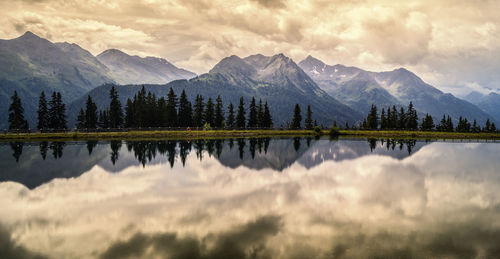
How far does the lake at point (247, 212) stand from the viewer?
65.1 feet

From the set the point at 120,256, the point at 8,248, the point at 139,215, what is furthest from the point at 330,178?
the point at 8,248

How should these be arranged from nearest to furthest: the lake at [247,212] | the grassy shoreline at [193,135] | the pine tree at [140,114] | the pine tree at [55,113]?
the lake at [247,212] → the grassy shoreline at [193,135] → the pine tree at [55,113] → the pine tree at [140,114]

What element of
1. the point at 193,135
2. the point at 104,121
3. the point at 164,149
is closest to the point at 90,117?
the point at 104,121

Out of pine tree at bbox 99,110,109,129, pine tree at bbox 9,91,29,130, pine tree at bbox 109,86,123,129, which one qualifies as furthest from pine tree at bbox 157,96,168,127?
pine tree at bbox 9,91,29,130

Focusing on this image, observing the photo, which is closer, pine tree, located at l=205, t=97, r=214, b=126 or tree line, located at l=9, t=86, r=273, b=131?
tree line, located at l=9, t=86, r=273, b=131

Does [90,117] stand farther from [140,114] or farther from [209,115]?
[209,115]

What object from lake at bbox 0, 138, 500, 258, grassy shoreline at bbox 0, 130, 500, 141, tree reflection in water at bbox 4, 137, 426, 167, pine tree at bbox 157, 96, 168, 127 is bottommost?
lake at bbox 0, 138, 500, 258

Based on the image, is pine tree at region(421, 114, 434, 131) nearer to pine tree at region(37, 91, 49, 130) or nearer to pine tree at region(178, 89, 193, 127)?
pine tree at region(178, 89, 193, 127)

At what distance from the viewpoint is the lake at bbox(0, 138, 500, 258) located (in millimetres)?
19844

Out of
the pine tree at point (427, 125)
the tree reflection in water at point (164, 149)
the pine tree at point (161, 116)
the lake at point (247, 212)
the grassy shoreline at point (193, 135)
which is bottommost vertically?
the lake at point (247, 212)

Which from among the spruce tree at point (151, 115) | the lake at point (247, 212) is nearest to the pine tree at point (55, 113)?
the spruce tree at point (151, 115)

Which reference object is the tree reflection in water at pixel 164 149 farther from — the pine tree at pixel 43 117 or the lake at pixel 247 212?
the pine tree at pixel 43 117

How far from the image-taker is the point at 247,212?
90.5 ft

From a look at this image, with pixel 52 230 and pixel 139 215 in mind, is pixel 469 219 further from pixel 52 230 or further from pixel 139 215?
pixel 52 230
